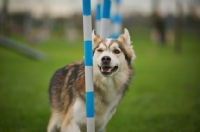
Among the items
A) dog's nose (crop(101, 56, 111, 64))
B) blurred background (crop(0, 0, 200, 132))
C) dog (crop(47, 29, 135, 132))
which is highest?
dog's nose (crop(101, 56, 111, 64))

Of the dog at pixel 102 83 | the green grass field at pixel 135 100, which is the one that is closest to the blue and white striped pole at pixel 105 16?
the dog at pixel 102 83

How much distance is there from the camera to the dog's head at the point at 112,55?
3668 millimetres

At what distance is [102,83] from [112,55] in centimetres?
37

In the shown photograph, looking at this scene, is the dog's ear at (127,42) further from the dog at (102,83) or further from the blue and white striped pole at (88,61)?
the blue and white striped pole at (88,61)

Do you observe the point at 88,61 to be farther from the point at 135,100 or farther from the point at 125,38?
the point at 135,100

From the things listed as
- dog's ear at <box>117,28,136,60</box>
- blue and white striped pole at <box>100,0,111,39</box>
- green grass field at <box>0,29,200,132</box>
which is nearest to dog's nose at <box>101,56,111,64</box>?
dog's ear at <box>117,28,136,60</box>

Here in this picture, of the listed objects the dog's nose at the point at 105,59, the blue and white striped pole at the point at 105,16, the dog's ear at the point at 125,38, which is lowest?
the dog's nose at the point at 105,59

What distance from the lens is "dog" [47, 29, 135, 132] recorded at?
3.77 m

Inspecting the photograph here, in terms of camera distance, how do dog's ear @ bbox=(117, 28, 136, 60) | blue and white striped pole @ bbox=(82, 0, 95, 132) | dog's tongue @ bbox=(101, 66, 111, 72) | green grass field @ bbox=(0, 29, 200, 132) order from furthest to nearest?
1. green grass field @ bbox=(0, 29, 200, 132)
2. dog's ear @ bbox=(117, 28, 136, 60)
3. dog's tongue @ bbox=(101, 66, 111, 72)
4. blue and white striped pole @ bbox=(82, 0, 95, 132)

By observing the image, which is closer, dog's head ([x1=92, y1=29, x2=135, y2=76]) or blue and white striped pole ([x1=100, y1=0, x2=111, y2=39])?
dog's head ([x1=92, y1=29, x2=135, y2=76])

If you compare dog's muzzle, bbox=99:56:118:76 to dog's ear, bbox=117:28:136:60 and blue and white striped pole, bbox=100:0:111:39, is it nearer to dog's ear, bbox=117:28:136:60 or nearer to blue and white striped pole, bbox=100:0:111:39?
dog's ear, bbox=117:28:136:60

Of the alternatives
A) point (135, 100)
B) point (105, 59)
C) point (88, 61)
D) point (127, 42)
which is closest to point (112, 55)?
point (105, 59)

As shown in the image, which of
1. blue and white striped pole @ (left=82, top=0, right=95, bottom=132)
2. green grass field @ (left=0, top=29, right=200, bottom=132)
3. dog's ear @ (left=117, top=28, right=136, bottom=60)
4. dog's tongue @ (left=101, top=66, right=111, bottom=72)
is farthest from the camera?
green grass field @ (left=0, top=29, right=200, bottom=132)

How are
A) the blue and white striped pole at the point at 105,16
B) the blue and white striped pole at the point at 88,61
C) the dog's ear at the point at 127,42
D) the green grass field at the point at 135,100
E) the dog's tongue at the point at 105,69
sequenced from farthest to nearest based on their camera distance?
the green grass field at the point at 135,100, the blue and white striped pole at the point at 105,16, the dog's ear at the point at 127,42, the dog's tongue at the point at 105,69, the blue and white striped pole at the point at 88,61
